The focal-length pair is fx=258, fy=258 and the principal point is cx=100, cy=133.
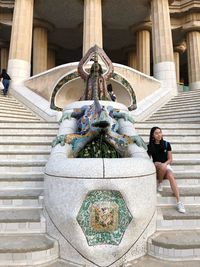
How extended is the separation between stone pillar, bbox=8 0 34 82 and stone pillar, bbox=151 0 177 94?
7911 mm

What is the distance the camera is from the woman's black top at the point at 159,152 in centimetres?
460

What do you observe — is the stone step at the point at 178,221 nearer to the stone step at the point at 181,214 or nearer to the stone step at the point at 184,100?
the stone step at the point at 181,214

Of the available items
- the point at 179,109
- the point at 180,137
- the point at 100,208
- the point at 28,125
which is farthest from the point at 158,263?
the point at 179,109

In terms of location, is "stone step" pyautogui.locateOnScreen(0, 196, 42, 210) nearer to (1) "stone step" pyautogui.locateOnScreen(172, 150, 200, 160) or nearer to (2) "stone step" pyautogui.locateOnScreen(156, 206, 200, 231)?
(2) "stone step" pyautogui.locateOnScreen(156, 206, 200, 231)

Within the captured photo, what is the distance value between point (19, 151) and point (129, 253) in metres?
3.44

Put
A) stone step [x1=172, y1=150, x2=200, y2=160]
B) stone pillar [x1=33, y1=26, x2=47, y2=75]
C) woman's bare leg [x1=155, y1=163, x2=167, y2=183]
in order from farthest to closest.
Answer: stone pillar [x1=33, y1=26, x2=47, y2=75] → stone step [x1=172, y1=150, x2=200, y2=160] → woman's bare leg [x1=155, y1=163, x2=167, y2=183]

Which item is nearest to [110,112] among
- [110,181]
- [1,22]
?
[110,181]

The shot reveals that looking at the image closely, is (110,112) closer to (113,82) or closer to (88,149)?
(88,149)

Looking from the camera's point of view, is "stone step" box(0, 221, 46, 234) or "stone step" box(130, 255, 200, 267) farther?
"stone step" box(0, 221, 46, 234)

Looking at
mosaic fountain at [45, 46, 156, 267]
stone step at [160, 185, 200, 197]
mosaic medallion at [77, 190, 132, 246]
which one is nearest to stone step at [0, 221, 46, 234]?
mosaic fountain at [45, 46, 156, 267]

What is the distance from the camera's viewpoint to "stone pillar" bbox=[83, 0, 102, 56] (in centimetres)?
1506

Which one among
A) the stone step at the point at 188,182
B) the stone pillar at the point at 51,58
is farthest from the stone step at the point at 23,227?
the stone pillar at the point at 51,58

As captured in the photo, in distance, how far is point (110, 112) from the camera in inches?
219

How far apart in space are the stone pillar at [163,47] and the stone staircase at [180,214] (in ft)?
29.8
